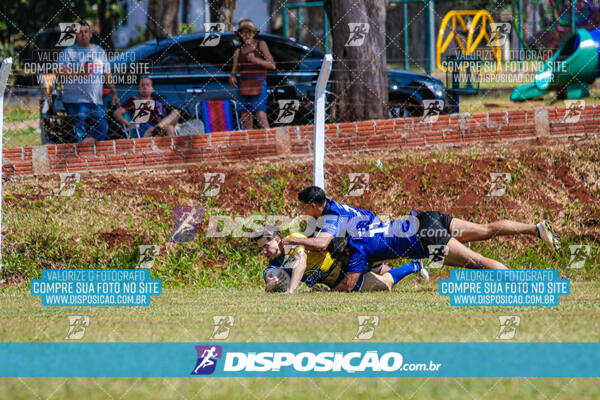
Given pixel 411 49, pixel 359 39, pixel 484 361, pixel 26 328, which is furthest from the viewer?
pixel 411 49

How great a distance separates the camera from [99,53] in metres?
12.6

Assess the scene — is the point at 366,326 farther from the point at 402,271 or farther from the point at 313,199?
the point at 402,271

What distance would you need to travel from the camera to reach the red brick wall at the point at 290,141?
1230cm

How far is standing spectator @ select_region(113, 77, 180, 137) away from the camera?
12.9m

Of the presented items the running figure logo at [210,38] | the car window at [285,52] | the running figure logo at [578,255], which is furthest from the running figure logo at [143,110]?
the running figure logo at [578,255]

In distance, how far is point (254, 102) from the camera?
12.7 meters

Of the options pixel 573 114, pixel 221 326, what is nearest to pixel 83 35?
pixel 221 326

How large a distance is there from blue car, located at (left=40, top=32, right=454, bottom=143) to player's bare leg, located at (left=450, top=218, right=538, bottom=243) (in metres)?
4.87

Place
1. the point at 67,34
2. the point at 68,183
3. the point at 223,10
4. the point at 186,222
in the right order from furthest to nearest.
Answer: the point at 223,10 < the point at 67,34 < the point at 68,183 < the point at 186,222

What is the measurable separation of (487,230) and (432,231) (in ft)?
2.31

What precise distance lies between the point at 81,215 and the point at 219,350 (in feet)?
22.0

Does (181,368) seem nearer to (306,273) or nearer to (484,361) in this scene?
(484,361)

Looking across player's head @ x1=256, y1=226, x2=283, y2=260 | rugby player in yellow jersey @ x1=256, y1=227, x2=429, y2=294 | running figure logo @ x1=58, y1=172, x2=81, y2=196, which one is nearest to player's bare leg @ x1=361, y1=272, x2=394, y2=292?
rugby player in yellow jersey @ x1=256, y1=227, x2=429, y2=294

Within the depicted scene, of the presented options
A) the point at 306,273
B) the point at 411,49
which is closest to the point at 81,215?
the point at 306,273
